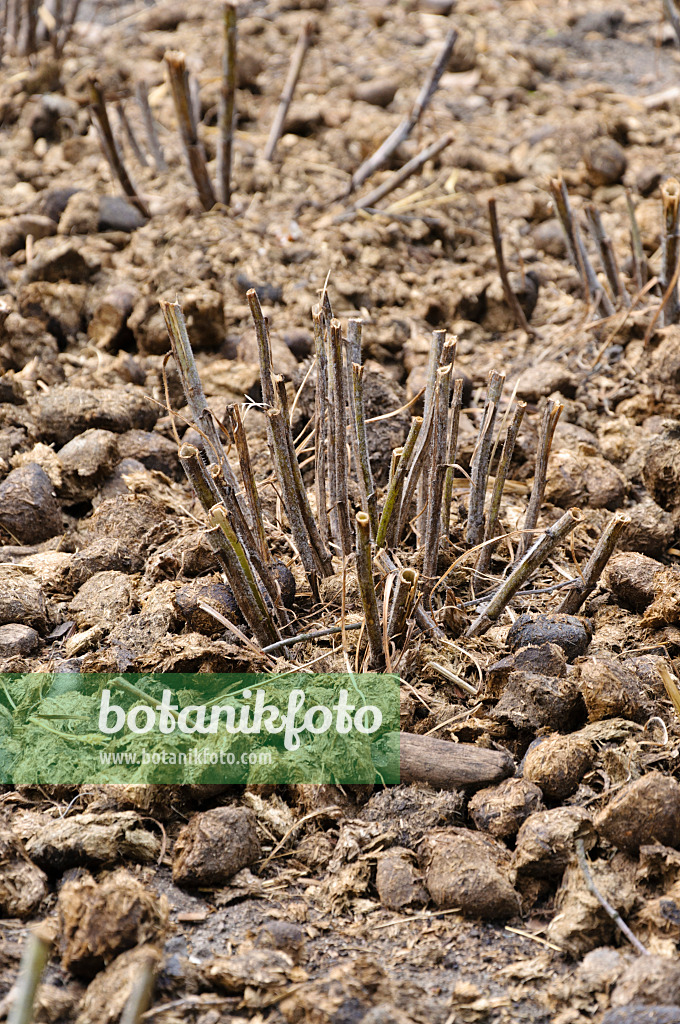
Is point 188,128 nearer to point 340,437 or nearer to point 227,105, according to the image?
point 227,105

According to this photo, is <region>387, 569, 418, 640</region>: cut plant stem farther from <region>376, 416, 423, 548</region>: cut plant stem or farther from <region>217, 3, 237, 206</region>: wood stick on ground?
<region>217, 3, 237, 206</region>: wood stick on ground

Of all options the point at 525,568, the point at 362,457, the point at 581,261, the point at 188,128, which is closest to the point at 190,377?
the point at 362,457

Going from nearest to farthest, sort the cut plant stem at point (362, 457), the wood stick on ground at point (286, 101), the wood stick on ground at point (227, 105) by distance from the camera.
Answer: the cut plant stem at point (362, 457) < the wood stick on ground at point (227, 105) < the wood stick on ground at point (286, 101)

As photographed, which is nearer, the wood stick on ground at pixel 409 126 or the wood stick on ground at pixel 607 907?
the wood stick on ground at pixel 607 907

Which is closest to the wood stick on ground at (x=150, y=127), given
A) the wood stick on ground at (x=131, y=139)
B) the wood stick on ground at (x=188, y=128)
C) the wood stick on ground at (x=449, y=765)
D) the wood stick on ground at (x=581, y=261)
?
the wood stick on ground at (x=131, y=139)

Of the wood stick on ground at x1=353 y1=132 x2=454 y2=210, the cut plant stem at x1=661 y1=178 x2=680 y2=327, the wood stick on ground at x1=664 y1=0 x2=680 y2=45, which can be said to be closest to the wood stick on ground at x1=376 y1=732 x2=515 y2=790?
the cut plant stem at x1=661 y1=178 x2=680 y2=327

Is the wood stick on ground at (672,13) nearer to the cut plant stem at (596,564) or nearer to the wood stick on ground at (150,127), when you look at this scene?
the wood stick on ground at (150,127)
